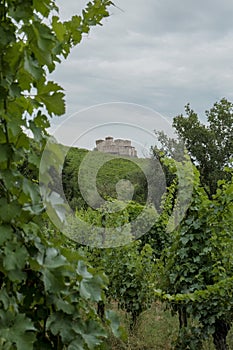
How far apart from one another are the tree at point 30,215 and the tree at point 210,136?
64.5 feet

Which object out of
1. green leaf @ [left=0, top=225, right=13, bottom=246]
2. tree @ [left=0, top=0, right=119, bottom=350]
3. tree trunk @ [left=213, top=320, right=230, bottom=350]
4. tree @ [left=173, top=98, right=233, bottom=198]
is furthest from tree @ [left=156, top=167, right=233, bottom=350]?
tree @ [left=173, top=98, right=233, bottom=198]

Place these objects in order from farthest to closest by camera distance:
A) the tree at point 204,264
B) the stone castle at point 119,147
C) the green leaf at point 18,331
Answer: the stone castle at point 119,147 → the tree at point 204,264 → the green leaf at point 18,331

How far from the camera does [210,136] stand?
70.3 feet

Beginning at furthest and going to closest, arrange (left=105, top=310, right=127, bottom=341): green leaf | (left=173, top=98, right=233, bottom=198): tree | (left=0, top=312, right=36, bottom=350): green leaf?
(left=173, top=98, right=233, bottom=198): tree
(left=105, top=310, right=127, bottom=341): green leaf
(left=0, top=312, right=36, bottom=350): green leaf

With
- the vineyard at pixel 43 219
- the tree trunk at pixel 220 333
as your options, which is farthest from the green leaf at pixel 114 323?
the tree trunk at pixel 220 333

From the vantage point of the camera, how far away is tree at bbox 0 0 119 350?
3.51 ft

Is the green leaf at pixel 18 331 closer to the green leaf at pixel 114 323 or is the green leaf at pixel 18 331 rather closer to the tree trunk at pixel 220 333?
the green leaf at pixel 114 323

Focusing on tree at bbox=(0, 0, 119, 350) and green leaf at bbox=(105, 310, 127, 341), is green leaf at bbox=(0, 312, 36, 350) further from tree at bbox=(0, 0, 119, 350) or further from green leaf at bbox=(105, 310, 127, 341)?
green leaf at bbox=(105, 310, 127, 341)

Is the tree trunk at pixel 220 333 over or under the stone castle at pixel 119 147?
under

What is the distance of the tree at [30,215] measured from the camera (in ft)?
3.51

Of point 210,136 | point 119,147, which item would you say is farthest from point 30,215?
point 210,136

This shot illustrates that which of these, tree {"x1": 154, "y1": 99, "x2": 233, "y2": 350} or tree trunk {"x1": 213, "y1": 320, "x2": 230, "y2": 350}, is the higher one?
tree {"x1": 154, "y1": 99, "x2": 233, "y2": 350}

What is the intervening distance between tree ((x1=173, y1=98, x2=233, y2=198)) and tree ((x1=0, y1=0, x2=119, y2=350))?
19.7 metres

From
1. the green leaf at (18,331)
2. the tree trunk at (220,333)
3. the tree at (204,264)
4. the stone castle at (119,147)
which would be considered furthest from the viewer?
the stone castle at (119,147)
